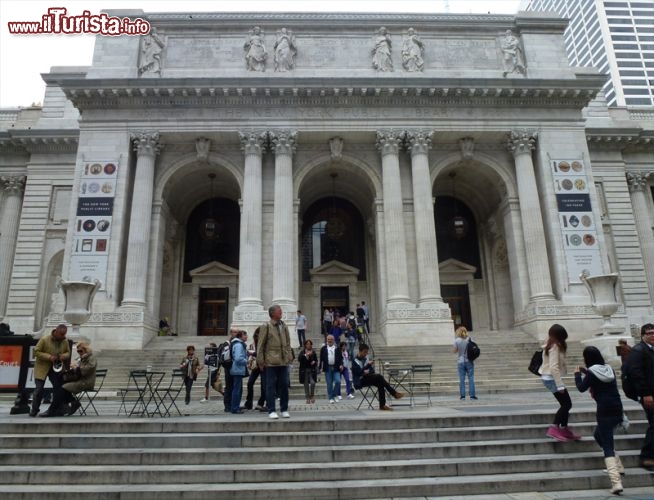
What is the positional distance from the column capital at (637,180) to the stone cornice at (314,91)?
9423 mm

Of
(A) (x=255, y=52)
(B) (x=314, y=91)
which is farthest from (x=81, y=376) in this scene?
(A) (x=255, y=52)

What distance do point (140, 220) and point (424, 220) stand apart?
46.8ft

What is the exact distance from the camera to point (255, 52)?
2611 cm

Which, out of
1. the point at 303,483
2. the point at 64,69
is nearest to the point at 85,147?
the point at 64,69

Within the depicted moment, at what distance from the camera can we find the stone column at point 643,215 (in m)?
30.7

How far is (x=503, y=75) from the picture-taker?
86.7 ft

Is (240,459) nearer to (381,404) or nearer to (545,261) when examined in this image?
(381,404)

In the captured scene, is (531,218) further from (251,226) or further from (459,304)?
(251,226)

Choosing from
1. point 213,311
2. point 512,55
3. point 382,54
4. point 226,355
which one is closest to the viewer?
point 226,355

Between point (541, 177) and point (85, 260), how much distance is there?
77.4 ft

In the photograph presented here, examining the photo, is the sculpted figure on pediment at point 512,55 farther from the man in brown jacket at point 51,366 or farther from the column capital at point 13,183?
the column capital at point 13,183

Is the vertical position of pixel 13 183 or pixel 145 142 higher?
pixel 13 183

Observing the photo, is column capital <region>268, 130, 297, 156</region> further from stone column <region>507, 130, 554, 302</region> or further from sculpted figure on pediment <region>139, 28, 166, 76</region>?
stone column <region>507, 130, 554, 302</region>

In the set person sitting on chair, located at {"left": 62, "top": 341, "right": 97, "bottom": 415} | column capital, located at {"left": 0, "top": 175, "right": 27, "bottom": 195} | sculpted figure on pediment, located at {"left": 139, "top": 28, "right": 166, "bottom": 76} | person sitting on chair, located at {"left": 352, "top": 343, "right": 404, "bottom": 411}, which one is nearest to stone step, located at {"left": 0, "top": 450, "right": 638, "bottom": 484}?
person sitting on chair, located at {"left": 62, "top": 341, "right": 97, "bottom": 415}
